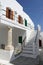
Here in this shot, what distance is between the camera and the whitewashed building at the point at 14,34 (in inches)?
567

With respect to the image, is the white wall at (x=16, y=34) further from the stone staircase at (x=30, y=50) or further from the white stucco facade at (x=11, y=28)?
the stone staircase at (x=30, y=50)

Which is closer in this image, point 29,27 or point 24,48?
point 24,48

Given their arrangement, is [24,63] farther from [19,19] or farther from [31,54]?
[19,19]

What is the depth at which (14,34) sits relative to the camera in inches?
820

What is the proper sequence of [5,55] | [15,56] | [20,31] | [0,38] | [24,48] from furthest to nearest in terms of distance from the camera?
[20,31] < [0,38] < [24,48] < [15,56] < [5,55]

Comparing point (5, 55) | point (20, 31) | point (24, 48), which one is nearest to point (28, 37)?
point (20, 31)

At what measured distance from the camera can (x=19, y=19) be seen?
18.7 metres

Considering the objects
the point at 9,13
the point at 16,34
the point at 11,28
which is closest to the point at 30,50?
the point at 11,28

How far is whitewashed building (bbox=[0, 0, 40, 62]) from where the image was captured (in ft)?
47.2

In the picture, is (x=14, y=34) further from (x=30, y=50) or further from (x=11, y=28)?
(x=11, y=28)

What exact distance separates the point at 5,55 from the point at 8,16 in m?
4.84

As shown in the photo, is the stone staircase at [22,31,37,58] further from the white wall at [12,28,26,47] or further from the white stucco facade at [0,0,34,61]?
the white wall at [12,28,26,47]

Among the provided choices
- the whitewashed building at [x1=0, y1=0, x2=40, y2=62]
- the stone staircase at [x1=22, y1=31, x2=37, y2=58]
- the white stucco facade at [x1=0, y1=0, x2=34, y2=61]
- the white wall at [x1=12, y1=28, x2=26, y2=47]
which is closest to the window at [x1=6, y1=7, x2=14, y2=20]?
the whitewashed building at [x1=0, y1=0, x2=40, y2=62]

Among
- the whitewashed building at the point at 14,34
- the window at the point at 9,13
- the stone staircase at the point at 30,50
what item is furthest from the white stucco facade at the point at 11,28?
the stone staircase at the point at 30,50
